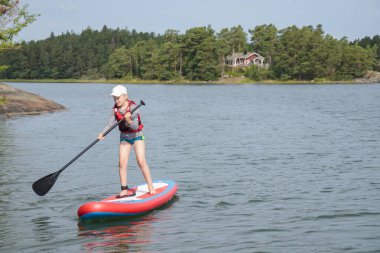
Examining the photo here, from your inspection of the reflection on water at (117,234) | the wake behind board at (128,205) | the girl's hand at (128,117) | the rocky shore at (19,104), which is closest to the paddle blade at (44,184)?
the wake behind board at (128,205)

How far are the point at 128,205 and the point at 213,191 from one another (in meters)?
3.53

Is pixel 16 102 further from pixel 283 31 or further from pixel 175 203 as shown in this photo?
pixel 283 31

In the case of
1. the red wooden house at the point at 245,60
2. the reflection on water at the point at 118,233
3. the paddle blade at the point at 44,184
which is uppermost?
the red wooden house at the point at 245,60

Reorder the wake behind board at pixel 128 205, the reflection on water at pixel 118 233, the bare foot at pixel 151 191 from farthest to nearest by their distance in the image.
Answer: the bare foot at pixel 151 191 < the wake behind board at pixel 128 205 < the reflection on water at pixel 118 233

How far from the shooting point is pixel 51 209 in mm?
12172

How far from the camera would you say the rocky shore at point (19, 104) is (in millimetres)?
36769

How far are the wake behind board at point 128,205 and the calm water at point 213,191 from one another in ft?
0.70

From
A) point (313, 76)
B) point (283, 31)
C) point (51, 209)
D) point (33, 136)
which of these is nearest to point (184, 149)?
point (33, 136)

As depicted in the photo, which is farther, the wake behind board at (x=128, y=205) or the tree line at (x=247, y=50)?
the tree line at (x=247, y=50)

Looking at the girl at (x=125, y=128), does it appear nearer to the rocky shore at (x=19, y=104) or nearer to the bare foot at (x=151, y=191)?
the bare foot at (x=151, y=191)

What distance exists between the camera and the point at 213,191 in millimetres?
14094

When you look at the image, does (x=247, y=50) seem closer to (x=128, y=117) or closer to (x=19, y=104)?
(x=19, y=104)

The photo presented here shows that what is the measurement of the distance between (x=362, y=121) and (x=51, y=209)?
2680 cm

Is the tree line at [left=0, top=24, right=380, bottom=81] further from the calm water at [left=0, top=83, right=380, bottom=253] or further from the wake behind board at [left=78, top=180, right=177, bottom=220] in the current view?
the wake behind board at [left=78, top=180, right=177, bottom=220]
